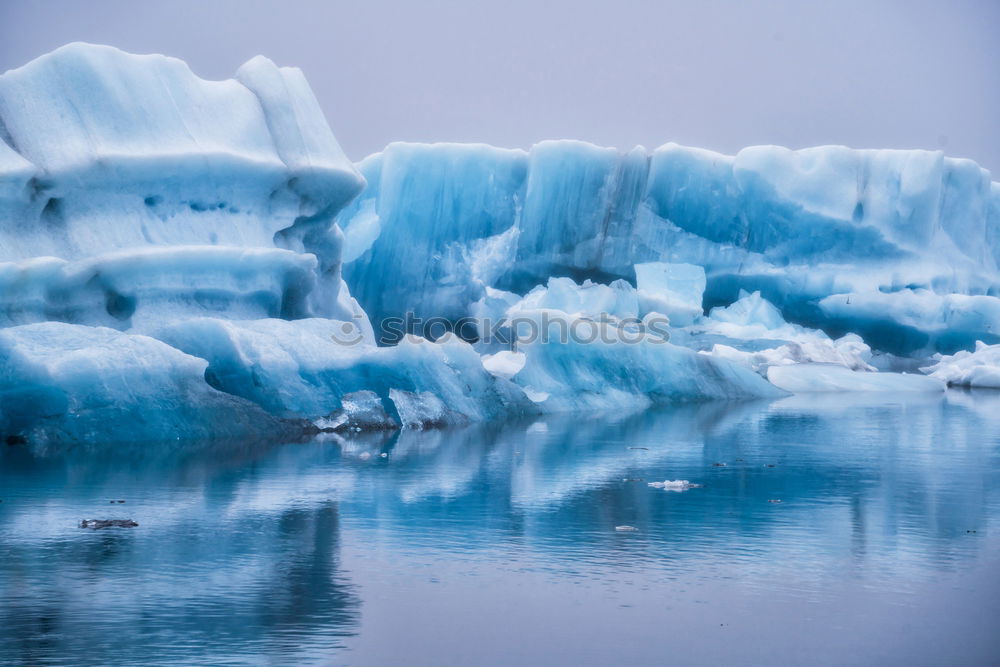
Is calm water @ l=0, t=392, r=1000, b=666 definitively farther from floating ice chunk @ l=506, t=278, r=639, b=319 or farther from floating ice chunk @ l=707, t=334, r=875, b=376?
floating ice chunk @ l=506, t=278, r=639, b=319

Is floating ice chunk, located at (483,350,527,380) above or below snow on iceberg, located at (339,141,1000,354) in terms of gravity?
below

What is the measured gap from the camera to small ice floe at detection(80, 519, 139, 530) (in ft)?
16.6

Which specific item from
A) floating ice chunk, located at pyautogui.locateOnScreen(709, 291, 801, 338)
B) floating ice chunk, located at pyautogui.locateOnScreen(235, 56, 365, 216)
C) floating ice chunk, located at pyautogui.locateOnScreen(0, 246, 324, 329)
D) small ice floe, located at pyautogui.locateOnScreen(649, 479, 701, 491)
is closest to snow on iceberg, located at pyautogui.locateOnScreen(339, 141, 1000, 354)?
floating ice chunk, located at pyautogui.locateOnScreen(709, 291, 801, 338)

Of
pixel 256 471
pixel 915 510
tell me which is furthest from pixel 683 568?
pixel 256 471

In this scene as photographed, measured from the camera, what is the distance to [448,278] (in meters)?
17.7

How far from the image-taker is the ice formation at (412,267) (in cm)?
891

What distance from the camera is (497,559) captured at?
176 inches

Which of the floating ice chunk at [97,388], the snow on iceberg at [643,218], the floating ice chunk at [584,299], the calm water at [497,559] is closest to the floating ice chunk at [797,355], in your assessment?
the snow on iceberg at [643,218]

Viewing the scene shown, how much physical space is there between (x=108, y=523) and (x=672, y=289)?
13.4 meters

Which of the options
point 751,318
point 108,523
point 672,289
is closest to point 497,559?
point 108,523

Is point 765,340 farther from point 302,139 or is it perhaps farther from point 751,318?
point 302,139

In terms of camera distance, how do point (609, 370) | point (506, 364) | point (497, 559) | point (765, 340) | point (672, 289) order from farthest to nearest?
point (672, 289)
point (765, 340)
point (609, 370)
point (506, 364)
point (497, 559)

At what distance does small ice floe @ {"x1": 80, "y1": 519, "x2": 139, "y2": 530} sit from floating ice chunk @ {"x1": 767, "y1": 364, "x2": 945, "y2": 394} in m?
11.7

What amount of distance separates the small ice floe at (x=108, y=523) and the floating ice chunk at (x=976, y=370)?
46.3ft
